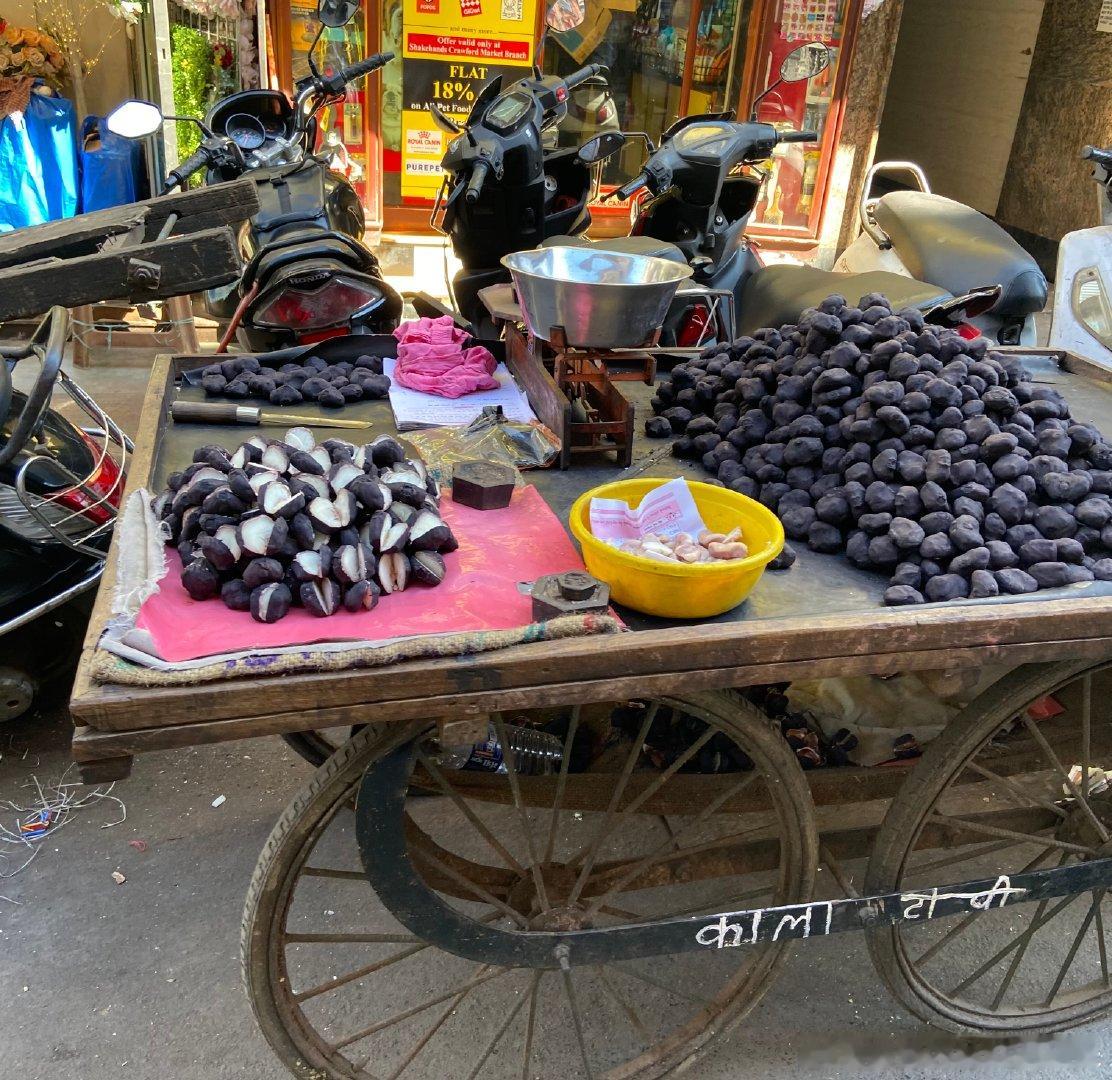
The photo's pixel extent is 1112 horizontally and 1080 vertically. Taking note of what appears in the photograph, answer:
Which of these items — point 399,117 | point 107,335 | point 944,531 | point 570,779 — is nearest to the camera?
point 944,531

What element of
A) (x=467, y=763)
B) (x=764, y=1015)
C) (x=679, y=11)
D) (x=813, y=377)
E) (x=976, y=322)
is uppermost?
(x=679, y=11)

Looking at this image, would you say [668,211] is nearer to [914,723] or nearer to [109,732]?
[914,723]

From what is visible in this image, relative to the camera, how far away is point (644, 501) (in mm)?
1849

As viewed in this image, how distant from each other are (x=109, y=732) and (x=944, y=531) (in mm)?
1476

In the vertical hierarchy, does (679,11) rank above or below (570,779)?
above

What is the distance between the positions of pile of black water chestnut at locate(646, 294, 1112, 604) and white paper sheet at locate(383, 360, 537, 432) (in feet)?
1.62

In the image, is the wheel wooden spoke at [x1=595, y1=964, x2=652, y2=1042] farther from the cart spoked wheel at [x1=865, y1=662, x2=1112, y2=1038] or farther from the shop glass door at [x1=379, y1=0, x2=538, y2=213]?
the shop glass door at [x1=379, y1=0, x2=538, y2=213]

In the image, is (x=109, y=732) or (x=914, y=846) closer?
(x=109, y=732)

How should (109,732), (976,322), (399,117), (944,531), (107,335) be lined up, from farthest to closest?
1. (399,117)
2. (107,335)
3. (976,322)
4. (944,531)
5. (109,732)

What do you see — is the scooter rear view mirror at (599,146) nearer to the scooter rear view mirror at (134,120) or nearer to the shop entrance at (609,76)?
the scooter rear view mirror at (134,120)

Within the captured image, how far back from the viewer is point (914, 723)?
7.48ft

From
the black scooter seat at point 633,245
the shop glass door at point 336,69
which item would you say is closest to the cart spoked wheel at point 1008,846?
the black scooter seat at point 633,245

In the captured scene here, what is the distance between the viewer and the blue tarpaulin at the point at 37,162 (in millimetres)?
5637

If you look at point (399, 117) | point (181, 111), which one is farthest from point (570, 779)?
point (399, 117)
